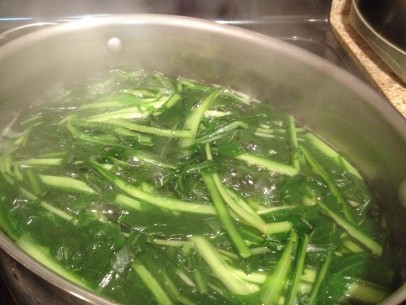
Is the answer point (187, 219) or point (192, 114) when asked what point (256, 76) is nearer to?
point (192, 114)

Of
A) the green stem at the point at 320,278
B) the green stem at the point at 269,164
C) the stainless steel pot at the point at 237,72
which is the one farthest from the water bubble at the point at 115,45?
the green stem at the point at 320,278

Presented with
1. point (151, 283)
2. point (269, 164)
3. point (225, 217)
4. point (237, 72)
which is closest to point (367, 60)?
point (237, 72)

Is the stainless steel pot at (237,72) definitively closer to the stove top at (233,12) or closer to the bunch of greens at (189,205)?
the bunch of greens at (189,205)

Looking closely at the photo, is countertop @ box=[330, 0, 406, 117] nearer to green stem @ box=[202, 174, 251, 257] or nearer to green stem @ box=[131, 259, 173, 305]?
green stem @ box=[202, 174, 251, 257]

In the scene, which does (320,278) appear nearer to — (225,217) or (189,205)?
(225,217)

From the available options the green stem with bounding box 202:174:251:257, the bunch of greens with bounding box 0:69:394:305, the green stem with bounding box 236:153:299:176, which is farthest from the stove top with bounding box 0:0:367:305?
the green stem with bounding box 202:174:251:257

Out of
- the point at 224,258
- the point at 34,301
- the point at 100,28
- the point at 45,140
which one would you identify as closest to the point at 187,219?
the point at 224,258
